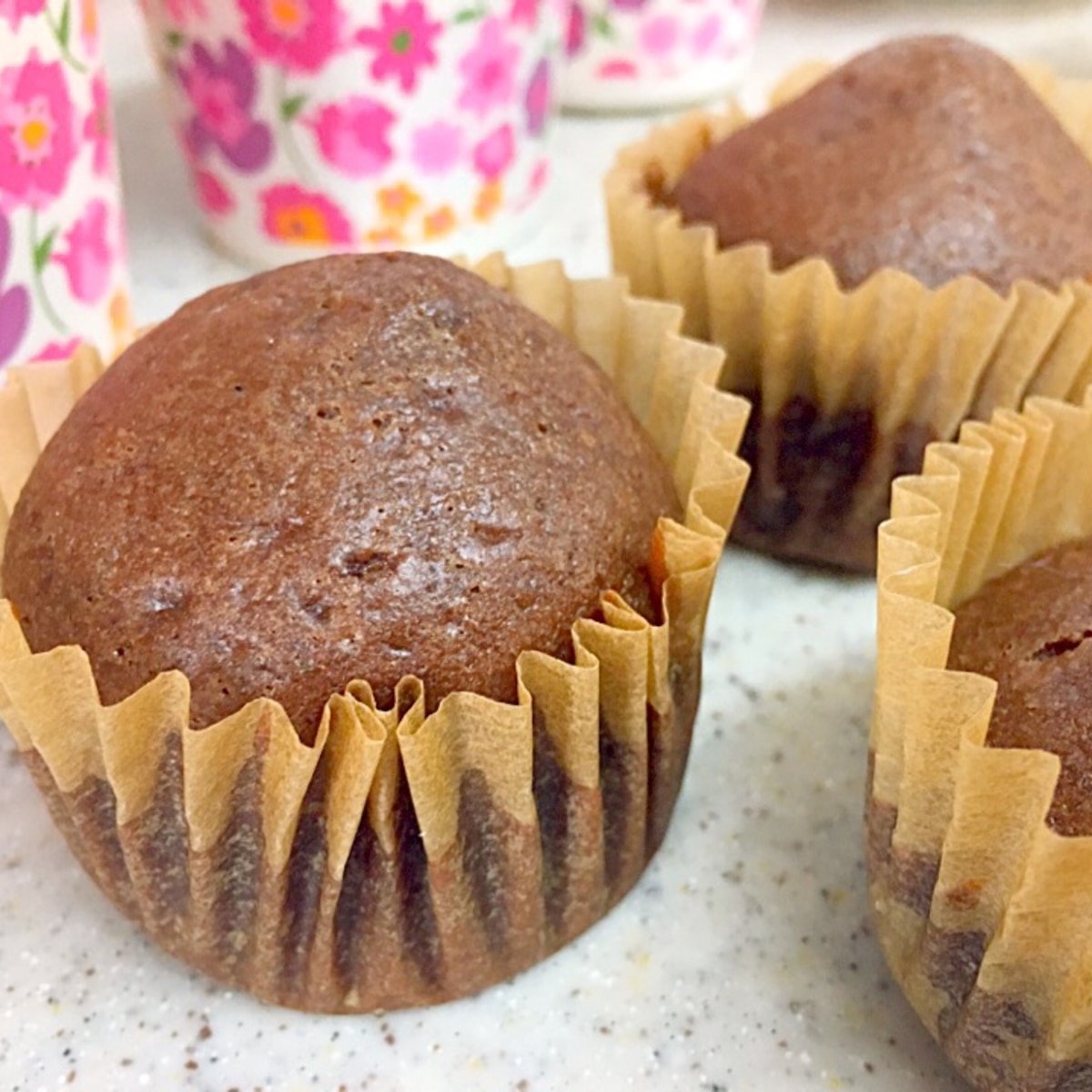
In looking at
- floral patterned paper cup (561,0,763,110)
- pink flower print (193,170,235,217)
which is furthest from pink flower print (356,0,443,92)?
floral patterned paper cup (561,0,763,110)

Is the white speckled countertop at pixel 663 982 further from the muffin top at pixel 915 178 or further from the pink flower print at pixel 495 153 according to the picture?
the pink flower print at pixel 495 153

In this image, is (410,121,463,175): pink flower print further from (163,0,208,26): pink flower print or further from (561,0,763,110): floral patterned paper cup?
(561,0,763,110): floral patterned paper cup

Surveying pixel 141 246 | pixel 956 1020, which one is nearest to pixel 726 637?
pixel 956 1020

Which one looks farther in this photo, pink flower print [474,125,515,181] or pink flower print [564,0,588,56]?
pink flower print [564,0,588,56]

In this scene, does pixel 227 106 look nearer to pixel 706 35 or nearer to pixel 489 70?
pixel 489 70

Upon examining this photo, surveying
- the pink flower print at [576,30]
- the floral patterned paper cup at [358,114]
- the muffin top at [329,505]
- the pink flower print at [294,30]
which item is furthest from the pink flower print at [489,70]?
the muffin top at [329,505]

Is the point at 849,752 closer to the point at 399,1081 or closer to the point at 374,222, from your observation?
the point at 399,1081
